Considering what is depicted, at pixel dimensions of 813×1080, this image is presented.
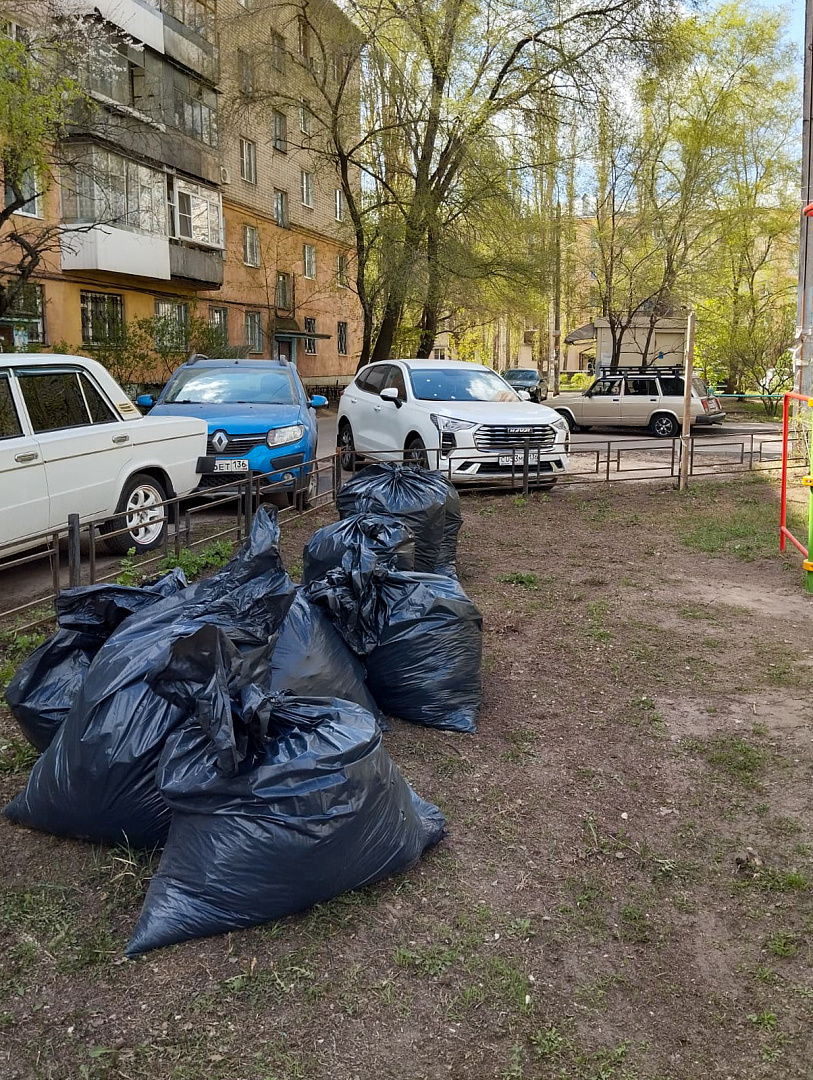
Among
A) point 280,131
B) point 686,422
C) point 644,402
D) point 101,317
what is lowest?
point 686,422

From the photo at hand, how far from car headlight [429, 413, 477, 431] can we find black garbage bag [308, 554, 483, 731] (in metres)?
6.62

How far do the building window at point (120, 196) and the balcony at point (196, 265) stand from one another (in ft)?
2.62

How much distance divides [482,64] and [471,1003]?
24.1 m

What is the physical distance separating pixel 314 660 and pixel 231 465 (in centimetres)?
586

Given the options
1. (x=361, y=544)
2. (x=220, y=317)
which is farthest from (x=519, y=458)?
(x=220, y=317)

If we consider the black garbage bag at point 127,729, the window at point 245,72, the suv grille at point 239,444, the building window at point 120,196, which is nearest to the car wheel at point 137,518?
the suv grille at point 239,444

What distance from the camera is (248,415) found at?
9.73m

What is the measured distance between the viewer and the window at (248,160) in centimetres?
3067

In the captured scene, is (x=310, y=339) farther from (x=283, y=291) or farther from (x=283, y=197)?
(x=283, y=197)

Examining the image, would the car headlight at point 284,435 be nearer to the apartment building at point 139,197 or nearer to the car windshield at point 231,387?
the car windshield at point 231,387

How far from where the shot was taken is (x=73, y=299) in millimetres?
22156

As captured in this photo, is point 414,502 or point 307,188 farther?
point 307,188

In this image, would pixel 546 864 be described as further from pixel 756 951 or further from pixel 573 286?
pixel 573 286

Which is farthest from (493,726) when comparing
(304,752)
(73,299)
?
(73,299)
